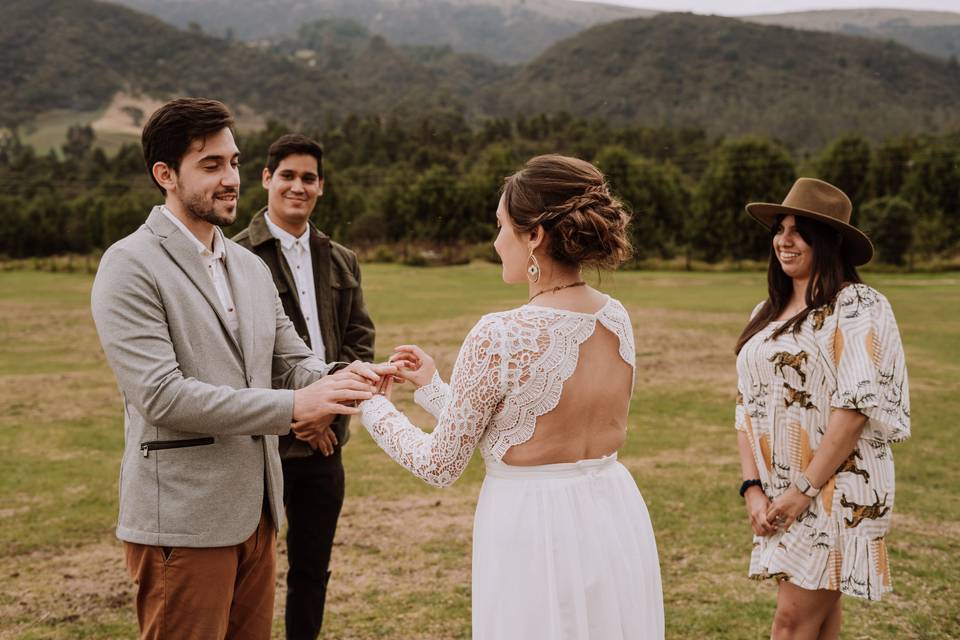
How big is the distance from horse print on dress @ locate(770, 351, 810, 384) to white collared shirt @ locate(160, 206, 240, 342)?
2.36 m

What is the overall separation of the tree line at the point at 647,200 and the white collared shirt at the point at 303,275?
1767 inches

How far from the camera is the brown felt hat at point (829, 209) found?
388cm

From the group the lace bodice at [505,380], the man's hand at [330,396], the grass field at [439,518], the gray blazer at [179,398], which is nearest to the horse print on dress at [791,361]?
the grass field at [439,518]

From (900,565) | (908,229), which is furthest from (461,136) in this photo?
(900,565)

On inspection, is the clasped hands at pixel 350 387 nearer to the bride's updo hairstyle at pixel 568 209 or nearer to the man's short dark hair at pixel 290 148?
the bride's updo hairstyle at pixel 568 209

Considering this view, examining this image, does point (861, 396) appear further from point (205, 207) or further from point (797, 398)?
point (205, 207)

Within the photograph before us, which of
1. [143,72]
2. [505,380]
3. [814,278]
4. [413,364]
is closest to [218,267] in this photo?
[413,364]

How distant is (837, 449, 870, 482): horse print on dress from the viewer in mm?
3727

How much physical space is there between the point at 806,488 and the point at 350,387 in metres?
2.05

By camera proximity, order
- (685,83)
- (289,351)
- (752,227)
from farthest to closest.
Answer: (685,83), (752,227), (289,351)

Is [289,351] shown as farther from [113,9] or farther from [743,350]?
[113,9]

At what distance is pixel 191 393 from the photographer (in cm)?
288

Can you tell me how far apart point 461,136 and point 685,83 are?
72.7 meters

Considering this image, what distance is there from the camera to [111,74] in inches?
6890
